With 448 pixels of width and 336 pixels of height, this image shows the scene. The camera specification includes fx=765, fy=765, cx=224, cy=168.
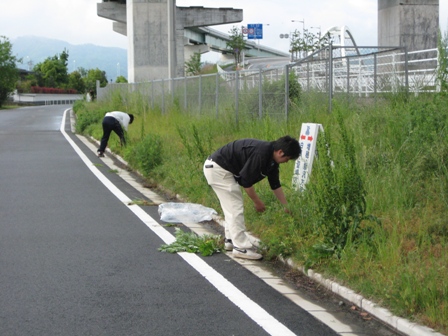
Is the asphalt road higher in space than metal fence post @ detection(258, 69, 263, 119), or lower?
lower

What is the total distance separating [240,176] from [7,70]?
93.2 m

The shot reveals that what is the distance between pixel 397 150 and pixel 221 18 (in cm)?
3673

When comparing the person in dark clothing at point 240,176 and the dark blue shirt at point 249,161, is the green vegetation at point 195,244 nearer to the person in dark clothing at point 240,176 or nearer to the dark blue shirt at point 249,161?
the person in dark clothing at point 240,176

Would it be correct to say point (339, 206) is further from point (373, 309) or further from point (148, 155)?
point (148, 155)

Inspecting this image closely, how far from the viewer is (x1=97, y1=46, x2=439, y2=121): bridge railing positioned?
16.4 meters

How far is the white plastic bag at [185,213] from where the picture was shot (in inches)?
436

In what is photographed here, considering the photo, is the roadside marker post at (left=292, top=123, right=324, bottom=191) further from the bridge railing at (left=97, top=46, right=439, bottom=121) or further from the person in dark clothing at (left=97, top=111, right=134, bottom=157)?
the person in dark clothing at (left=97, top=111, right=134, bottom=157)

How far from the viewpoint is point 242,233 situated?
27.9 feet

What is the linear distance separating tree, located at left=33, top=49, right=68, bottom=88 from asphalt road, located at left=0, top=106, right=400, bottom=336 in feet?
441

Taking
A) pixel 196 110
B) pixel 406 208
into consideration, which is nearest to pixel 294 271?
pixel 406 208

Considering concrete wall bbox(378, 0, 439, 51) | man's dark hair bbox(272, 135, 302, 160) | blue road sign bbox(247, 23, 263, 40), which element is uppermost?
blue road sign bbox(247, 23, 263, 40)

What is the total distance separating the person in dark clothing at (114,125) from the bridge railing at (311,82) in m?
2.60

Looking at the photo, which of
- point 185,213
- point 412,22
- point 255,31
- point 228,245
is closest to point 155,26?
point 412,22

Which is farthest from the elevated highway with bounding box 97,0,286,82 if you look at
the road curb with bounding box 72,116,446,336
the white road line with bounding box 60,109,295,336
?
the road curb with bounding box 72,116,446,336
